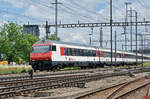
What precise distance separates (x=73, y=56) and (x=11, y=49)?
16.4 meters

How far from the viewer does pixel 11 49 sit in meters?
45.2

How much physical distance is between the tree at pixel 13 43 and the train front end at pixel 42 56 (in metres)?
14.9

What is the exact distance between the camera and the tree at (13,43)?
43.8 metres

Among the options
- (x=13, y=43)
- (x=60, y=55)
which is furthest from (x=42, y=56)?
(x=13, y=43)

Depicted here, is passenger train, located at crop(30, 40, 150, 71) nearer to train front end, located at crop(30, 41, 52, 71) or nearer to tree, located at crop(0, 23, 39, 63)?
train front end, located at crop(30, 41, 52, 71)

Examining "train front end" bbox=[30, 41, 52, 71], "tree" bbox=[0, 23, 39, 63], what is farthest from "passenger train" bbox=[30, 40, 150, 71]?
"tree" bbox=[0, 23, 39, 63]

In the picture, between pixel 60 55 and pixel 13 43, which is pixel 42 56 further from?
pixel 13 43

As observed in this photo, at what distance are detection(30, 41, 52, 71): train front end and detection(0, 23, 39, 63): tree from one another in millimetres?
14922

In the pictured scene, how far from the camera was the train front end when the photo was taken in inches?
1123

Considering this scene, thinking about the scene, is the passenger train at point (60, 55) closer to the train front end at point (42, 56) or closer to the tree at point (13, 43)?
the train front end at point (42, 56)

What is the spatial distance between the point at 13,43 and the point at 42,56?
18.5 meters

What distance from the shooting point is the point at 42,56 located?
28.9 meters

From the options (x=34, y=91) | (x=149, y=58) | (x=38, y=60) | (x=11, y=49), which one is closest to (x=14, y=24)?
(x=11, y=49)

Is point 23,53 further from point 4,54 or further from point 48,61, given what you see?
point 48,61
